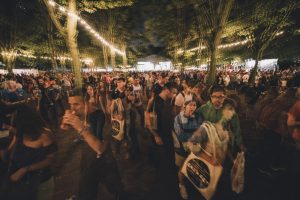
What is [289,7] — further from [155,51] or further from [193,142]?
[155,51]

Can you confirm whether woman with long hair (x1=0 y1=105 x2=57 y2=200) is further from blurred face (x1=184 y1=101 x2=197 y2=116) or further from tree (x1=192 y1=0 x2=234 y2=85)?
tree (x1=192 y1=0 x2=234 y2=85)

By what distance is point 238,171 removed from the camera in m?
3.67

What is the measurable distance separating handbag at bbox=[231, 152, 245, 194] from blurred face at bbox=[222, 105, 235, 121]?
26.3 inches

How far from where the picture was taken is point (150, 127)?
527cm

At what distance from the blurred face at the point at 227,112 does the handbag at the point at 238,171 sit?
0.67m

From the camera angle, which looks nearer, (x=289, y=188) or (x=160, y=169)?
(x=289, y=188)

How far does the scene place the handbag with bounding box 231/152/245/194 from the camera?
361 centimetres

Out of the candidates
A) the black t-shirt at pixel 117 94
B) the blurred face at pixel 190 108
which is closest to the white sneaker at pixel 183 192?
the blurred face at pixel 190 108

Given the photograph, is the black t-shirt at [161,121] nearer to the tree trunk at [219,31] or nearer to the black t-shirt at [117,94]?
the black t-shirt at [117,94]

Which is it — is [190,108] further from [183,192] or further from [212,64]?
[212,64]

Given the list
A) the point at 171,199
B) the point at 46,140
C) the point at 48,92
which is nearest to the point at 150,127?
the point at 171,199

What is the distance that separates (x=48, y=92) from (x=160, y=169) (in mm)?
6832

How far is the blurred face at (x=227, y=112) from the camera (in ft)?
12.9

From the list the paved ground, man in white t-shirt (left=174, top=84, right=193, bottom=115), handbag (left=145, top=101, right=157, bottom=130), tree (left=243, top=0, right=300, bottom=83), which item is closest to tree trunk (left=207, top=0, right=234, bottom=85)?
tree (left=243, top=0, right=300, bottom=83)
